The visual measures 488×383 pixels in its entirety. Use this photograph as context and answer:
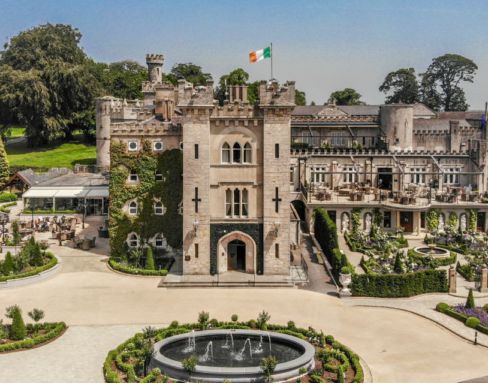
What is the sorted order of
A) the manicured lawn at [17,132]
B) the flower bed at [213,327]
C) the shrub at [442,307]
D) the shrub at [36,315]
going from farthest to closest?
the manicured lawn at [17,132] < the shrub at [442,307] < the shrub at [36,315] < the flower bed at [213,327]

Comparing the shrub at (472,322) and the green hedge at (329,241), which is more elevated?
the green hedge at (329,241)

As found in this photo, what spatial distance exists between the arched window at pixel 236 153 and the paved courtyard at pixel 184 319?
970cm

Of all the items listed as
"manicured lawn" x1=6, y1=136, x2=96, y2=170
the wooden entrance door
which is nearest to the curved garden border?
the wooden entrance door

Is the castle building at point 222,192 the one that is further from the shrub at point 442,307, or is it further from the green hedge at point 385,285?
the shrub at point 442,307

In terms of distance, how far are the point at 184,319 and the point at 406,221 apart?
32.9 m

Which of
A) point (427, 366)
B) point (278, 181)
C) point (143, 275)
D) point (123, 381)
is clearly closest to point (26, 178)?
point (143, 275)

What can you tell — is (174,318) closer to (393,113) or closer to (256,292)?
(256,292)

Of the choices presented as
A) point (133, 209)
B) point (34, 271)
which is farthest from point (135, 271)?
point (34, 271)

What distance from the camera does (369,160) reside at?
71.1m

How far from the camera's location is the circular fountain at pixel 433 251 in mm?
52047

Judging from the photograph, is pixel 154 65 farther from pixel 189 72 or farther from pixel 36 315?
pixel 36 315

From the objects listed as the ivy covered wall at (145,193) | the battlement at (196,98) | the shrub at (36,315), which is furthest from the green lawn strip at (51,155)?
the shrub at (36,315)

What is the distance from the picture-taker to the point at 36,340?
3241cm

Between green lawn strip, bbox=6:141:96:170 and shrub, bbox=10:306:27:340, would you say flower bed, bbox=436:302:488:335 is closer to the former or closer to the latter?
shrub, bbox=10:306:27:340
